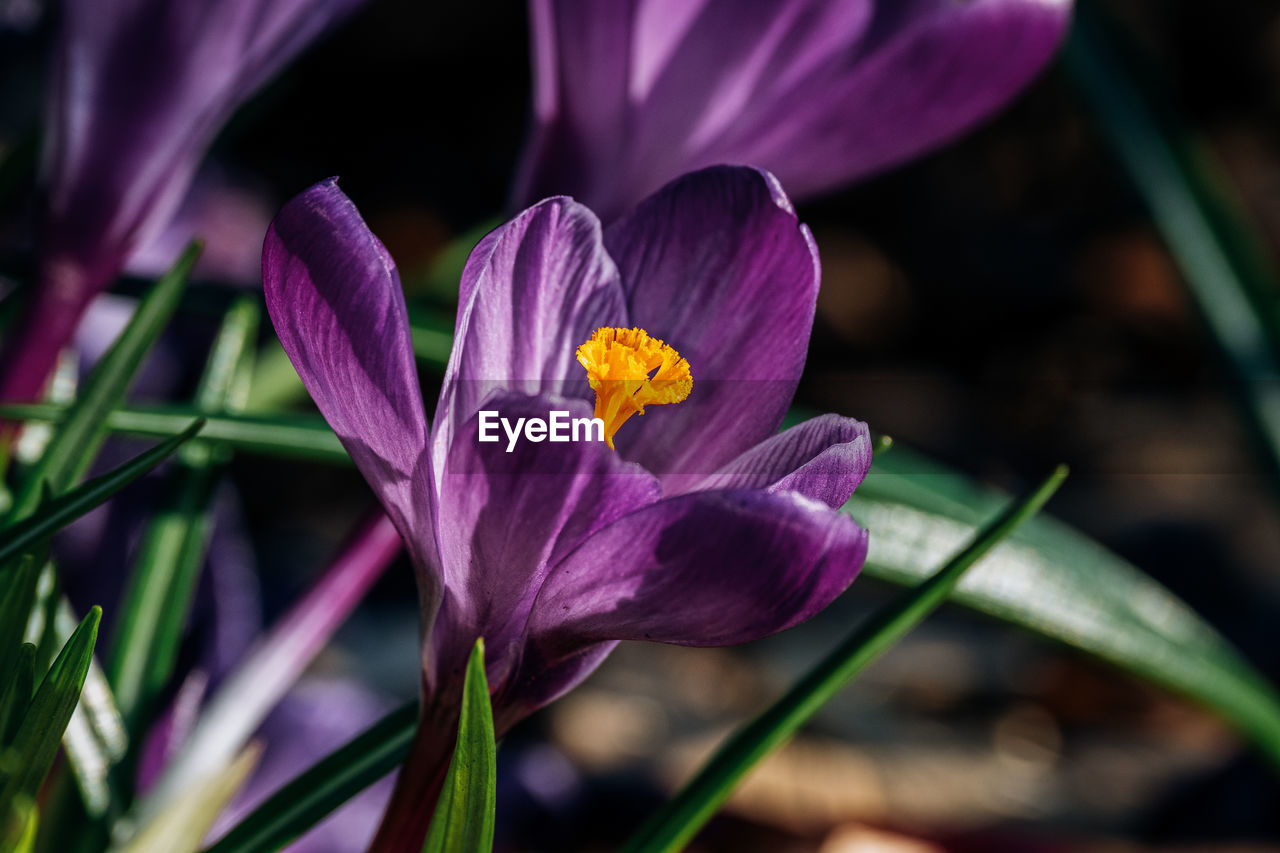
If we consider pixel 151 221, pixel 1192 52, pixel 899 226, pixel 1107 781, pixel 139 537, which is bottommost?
pixel 1107 781

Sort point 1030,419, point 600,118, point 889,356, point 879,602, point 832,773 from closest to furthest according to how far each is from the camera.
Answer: point 600,118 → point 832,773 → point 879,602 → point 1030,419 → point 889,356

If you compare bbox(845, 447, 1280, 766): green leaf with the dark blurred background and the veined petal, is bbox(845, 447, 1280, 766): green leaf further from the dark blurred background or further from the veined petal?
the veined petal

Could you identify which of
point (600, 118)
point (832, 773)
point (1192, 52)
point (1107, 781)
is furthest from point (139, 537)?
point (1192, 52)

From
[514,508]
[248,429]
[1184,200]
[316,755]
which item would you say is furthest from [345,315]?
[1184,200]

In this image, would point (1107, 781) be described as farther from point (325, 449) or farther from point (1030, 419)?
point (325, 449)

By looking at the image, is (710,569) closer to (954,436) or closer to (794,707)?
(794,707)
